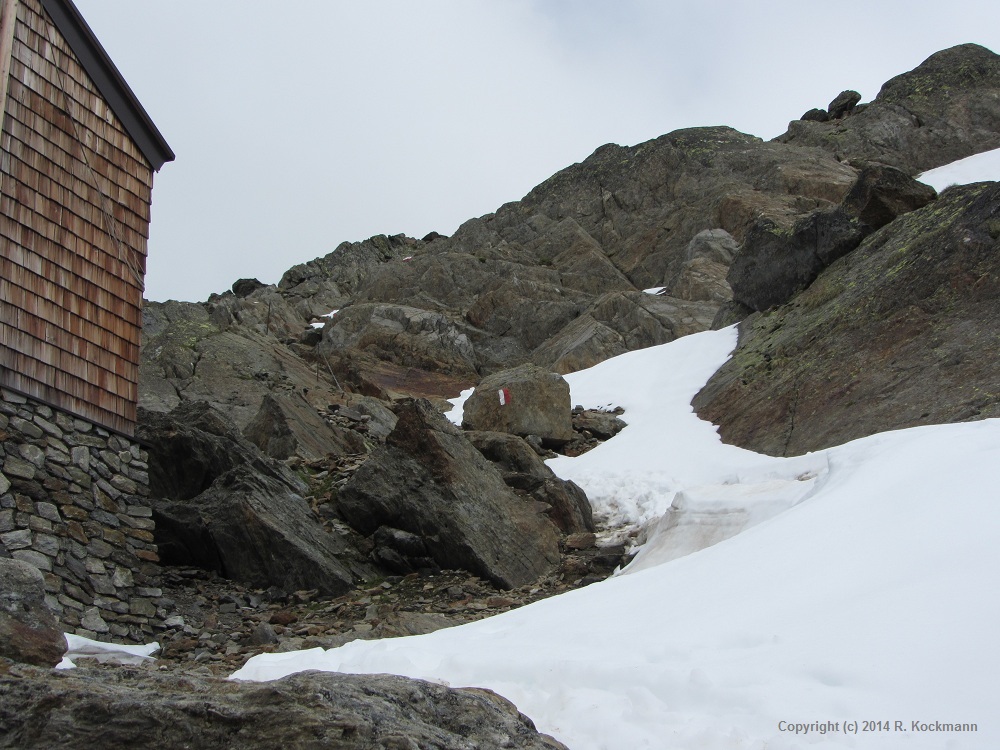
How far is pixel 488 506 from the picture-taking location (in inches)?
520

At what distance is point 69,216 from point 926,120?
48.8 meters

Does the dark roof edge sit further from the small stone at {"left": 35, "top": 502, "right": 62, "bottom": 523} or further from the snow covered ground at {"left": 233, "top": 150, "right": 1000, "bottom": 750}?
the snow covered ground at {"left": 233, "top": 150, "right": 1000, "bottom": 750}

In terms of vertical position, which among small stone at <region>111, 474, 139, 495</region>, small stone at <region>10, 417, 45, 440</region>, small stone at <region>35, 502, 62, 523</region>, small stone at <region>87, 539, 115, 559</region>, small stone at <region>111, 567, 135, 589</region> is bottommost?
small stone at <region>111, 567, 135, 589</region>

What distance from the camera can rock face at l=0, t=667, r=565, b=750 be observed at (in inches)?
156

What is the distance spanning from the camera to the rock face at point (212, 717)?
13.0 feet

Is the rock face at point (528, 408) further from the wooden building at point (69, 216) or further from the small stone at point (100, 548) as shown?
the small stone at point (100, 548)

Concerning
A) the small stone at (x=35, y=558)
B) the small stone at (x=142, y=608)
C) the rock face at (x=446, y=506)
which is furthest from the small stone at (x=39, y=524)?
the rock face at (x=446, y=506)

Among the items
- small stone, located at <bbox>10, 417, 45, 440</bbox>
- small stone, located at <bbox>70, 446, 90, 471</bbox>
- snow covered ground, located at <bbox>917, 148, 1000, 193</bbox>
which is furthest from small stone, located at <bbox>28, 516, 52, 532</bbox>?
snow covered ground, located at <bbox>917, 148, 1000, 193</bbox>

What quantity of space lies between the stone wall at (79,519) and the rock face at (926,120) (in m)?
44.3

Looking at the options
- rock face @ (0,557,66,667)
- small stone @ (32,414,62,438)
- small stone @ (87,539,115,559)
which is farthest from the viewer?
small stone @ (87,539,115,559)

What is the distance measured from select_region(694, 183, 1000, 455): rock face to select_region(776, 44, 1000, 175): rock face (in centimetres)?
3096

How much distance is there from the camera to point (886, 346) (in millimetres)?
16219

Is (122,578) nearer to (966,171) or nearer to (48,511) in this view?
(48,511)

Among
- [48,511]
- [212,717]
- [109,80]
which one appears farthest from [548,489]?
[212,717]
